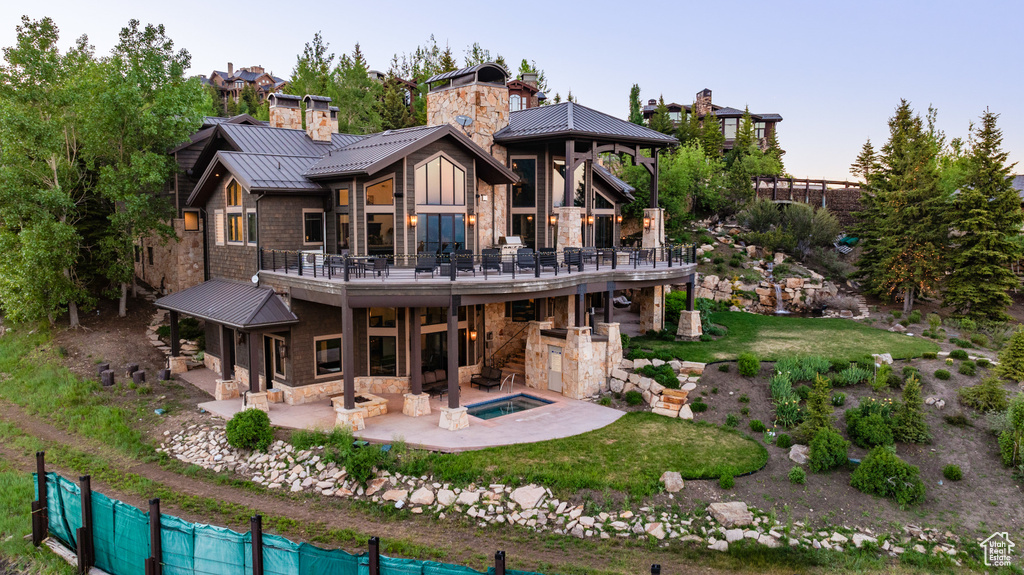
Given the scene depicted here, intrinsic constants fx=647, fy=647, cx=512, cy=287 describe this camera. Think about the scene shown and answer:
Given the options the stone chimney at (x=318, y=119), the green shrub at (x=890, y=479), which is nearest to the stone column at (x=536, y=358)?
the green shrub at (x=890, y=479)

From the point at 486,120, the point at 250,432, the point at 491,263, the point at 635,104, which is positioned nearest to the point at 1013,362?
the point at 491,263

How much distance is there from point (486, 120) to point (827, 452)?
56.7 feet

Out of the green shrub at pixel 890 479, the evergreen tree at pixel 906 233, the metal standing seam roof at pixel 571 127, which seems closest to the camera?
the green shrub at pixel 890 479

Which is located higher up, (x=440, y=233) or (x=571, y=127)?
(x=571, y=127)

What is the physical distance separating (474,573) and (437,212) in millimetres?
14711

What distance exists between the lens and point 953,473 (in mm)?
15109

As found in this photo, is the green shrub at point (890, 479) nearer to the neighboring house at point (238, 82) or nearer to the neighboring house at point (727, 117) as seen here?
the neighboring house at point (727, 117)

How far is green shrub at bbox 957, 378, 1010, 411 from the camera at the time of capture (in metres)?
17.6

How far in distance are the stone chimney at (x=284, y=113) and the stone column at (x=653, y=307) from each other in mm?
16442

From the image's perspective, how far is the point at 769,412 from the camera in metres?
18.5

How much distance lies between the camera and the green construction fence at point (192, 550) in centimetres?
977

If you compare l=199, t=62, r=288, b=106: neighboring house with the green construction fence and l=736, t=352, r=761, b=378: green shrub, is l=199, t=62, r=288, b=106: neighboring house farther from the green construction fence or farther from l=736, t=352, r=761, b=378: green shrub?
the green construction fence

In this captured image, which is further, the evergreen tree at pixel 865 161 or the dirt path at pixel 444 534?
the evergreen tree at pixel 865 161

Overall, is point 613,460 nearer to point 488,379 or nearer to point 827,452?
point 827,452
